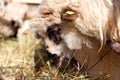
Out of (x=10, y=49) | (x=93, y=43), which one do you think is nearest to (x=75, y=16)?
(x=93, y=43)

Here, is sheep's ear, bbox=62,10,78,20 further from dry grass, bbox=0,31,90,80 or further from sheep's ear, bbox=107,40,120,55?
dry grass, bbox=0,31,90,80

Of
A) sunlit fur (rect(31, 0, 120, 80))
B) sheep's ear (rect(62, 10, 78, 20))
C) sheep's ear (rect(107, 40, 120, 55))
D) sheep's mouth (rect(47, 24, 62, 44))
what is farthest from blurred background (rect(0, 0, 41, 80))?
sheep's ear (rect(107, 40, 120, 55))

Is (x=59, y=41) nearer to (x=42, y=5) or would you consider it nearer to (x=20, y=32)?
(x=42, y=5)

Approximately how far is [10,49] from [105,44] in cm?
232

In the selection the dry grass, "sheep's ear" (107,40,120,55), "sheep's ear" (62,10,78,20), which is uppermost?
"sheep's ear" (62,10,78,20)

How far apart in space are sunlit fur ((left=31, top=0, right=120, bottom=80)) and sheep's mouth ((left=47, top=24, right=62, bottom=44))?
4cm

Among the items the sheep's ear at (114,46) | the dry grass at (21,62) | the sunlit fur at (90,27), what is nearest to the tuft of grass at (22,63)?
the dry grass at (21,62)

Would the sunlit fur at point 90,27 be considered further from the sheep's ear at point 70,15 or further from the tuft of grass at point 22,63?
the tuft of grass at point 22,63

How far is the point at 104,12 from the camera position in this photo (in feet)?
9.36

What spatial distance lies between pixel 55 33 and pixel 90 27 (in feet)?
1.59

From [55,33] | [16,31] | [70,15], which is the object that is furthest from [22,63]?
[16,31]

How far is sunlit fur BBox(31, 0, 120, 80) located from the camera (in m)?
2.85

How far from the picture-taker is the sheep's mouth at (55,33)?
10.4ft

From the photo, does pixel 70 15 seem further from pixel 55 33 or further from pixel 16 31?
pixel 16 31
